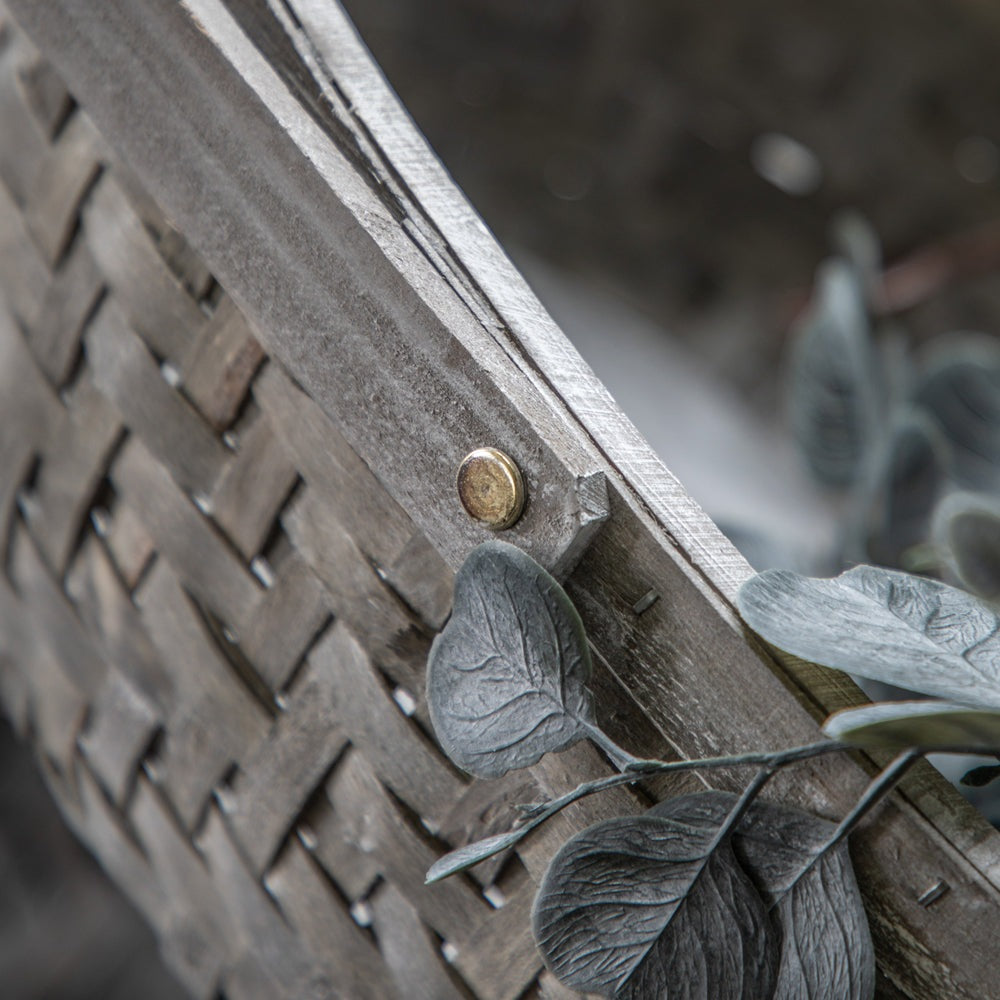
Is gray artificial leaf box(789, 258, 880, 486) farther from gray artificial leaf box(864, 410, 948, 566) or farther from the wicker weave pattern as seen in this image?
the wicker weave pattern

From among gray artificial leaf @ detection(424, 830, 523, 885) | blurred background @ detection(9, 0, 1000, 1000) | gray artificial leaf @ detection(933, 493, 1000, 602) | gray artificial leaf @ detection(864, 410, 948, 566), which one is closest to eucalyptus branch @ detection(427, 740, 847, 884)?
gray artificial leaf @ detection(424, 830, 523, 885)

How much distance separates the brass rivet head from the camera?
10.6 inches

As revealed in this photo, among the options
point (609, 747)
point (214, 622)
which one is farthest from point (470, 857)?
point (214, 622)

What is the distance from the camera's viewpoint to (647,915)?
25cm

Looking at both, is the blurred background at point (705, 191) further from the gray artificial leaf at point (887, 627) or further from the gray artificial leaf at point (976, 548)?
the gray artificial leaf at point (887, 627)

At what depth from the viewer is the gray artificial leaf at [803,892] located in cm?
25

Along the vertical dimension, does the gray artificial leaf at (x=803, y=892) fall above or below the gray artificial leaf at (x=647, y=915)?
above

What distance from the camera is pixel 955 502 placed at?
437 mm

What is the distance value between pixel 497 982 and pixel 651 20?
1036mm

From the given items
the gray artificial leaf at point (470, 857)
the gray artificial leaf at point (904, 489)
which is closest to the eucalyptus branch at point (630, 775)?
the gray artificial leaf at point (470, 857)

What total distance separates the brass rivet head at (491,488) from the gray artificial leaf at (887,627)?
6 cm

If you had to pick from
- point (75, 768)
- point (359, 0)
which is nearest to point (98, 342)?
point (75, 768)

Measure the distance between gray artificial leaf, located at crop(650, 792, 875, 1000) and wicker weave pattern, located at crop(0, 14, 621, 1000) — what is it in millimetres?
52

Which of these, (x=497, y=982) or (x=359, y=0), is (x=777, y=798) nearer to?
(x=497, y=982)
